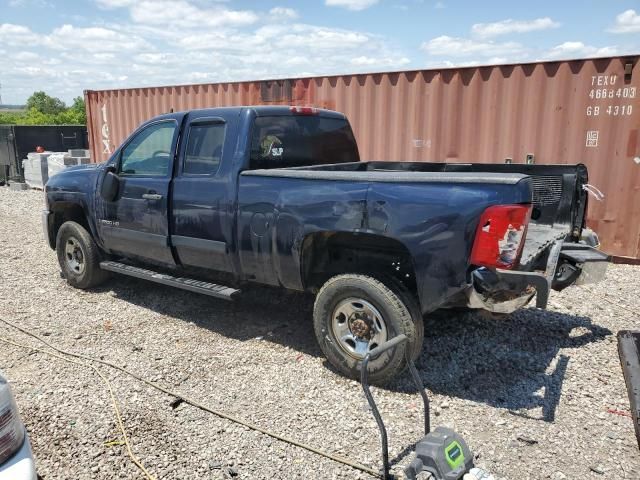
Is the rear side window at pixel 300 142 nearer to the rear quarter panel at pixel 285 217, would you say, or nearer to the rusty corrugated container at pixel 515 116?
the rear quarter panel at pixel 285 217

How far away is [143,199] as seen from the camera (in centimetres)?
498

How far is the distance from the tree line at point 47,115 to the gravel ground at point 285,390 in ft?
98.8

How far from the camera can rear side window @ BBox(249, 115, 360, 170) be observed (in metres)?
4.48

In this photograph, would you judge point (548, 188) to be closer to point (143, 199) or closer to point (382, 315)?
point (382, 315)

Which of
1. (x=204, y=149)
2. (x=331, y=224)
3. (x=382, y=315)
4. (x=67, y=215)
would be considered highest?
(x=204, y=149)

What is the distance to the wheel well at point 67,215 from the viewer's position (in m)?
6.01

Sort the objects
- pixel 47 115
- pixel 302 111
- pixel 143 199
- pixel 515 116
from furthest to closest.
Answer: pixel 47 115 < pixel 515 116 < pixel 143 199 < pixel 302 111

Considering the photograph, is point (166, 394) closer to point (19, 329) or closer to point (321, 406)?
point (321, 406)

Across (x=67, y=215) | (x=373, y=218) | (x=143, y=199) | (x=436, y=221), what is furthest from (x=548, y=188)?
(x=67, y=215)

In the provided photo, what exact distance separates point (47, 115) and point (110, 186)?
149ft

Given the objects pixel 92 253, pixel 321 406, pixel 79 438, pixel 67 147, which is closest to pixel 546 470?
pixel 321 406

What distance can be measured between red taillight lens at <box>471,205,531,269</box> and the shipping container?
16249 mm

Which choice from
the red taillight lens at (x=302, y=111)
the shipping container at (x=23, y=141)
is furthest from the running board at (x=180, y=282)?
the shipping container at (x=23, y=141)

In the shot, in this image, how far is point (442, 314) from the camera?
4.84 m
